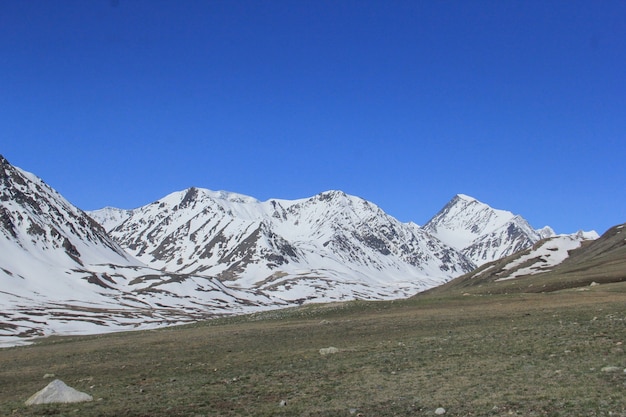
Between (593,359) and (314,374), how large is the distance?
12789mm

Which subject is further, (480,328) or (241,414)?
(480,328)

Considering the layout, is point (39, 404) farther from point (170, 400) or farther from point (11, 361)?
point (11, 361)

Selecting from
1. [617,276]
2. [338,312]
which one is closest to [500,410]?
[338,312]

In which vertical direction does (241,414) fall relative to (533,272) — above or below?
below

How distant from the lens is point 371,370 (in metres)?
29.3

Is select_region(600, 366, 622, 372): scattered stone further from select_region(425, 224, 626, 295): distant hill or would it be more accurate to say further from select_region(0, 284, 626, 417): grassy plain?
select_region(425, 224, 626, 295): distant hill

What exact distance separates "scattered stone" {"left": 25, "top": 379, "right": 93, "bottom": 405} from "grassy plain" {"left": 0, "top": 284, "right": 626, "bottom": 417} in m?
0.56

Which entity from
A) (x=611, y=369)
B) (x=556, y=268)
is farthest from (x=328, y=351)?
(x=556, y=268)

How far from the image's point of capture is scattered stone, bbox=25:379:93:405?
81.9ft

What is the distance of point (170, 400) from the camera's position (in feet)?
81.5

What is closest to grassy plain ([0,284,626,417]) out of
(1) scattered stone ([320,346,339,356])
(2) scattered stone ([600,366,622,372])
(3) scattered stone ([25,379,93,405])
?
(2) scattered stone ([600,366,622,372])

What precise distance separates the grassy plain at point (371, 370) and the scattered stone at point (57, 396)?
0.56 metres

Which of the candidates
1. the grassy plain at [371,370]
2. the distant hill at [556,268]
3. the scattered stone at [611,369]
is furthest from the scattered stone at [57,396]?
the distant hill at [556,268]

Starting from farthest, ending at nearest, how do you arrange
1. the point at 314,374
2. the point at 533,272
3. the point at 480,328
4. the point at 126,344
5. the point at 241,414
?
the point at 533,272
the point at 126,344
the point at 480,328
the point at 314,374
the point at 241,414
